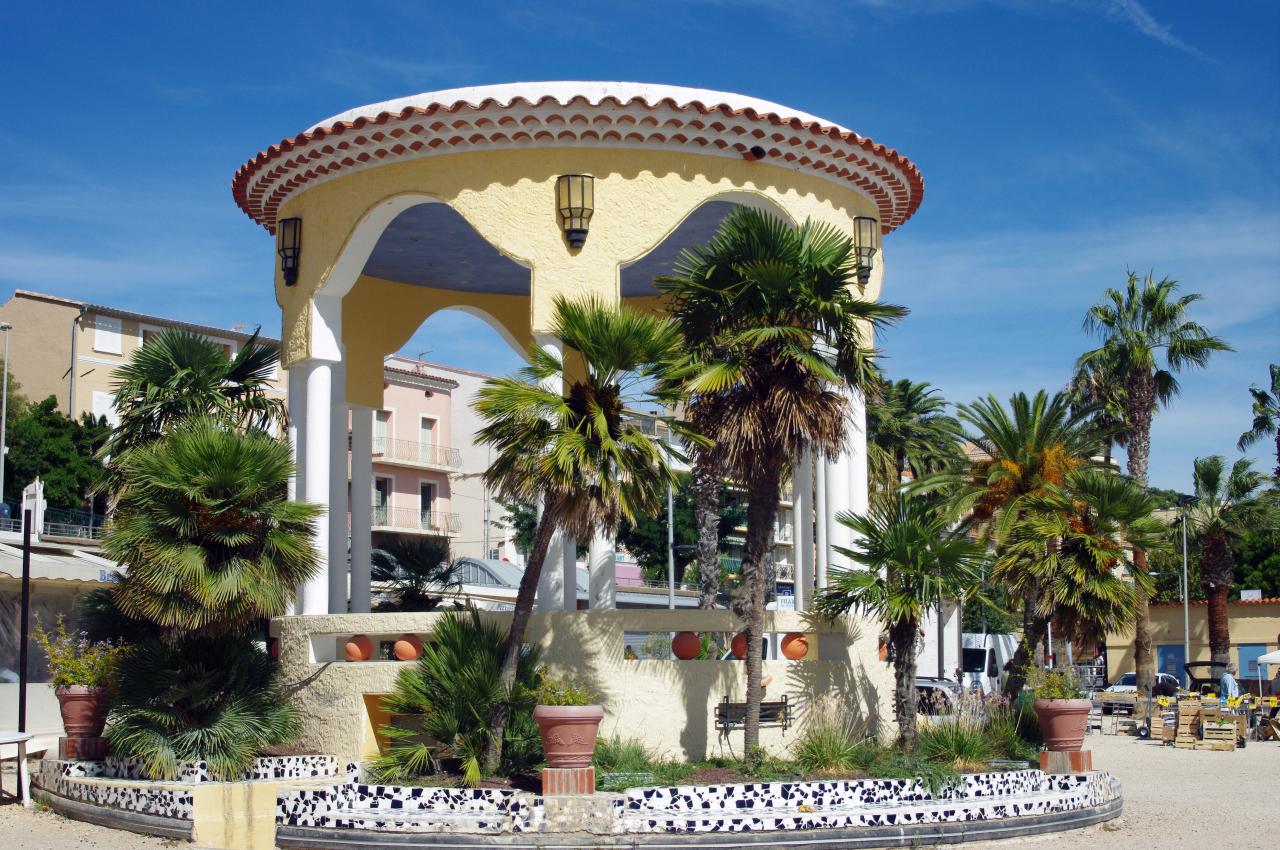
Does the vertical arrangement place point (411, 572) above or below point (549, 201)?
below

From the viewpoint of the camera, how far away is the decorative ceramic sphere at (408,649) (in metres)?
16.4

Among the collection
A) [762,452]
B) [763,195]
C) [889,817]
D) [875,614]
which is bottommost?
[889,817]

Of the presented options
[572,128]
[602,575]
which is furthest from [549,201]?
[602,575]

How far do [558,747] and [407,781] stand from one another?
199 cm

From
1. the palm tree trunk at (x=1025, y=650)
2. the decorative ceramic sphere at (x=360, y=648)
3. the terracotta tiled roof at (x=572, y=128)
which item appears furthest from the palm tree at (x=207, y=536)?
the palm tree trunk at (x=1025, y=650)

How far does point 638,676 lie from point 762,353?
3.86 metres

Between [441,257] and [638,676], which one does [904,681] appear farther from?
[441,257]

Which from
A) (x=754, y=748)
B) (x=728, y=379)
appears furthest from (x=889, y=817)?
(x=728, y=379)

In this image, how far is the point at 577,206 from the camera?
55.4ft

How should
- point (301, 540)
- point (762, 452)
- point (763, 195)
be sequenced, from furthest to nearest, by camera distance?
point (763, 195) → point (301, 540) → point (762, 452)

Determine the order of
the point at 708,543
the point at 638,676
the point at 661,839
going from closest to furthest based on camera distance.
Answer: the point at 661,839, the point at 638,676, the point at 708,543

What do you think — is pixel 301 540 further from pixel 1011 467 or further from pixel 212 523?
pixel 1011 467

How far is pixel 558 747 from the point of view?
1345 cm

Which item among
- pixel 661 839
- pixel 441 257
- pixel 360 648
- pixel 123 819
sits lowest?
pixel 123 819
